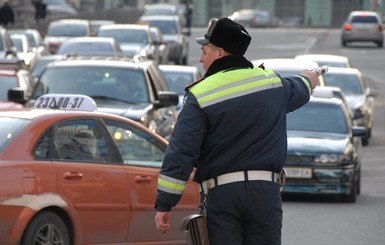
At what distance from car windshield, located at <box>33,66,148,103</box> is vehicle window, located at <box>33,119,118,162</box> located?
19.6 ft

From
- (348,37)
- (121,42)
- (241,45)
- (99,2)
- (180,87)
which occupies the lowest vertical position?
(99,2)

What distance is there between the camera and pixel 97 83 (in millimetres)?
16609

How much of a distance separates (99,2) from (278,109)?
97104 millimetres

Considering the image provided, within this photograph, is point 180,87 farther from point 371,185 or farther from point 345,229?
point 345,229

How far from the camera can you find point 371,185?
1888 cm

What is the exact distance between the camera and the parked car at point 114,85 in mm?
16125

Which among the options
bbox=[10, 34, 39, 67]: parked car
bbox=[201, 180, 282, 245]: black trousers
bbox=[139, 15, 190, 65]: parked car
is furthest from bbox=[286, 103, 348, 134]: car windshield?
bbox=[139, 15, 190, 65]: parked car

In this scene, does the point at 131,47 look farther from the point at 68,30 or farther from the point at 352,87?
the point at 352,87

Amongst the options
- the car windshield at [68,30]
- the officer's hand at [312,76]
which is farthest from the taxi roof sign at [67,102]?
the car windshield at [68,30]

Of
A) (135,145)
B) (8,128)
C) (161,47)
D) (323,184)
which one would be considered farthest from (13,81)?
(161,47)

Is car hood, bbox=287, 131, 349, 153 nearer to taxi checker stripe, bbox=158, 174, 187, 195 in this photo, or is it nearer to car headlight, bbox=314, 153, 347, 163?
car headlight, bbox=314, 153, 347, 163

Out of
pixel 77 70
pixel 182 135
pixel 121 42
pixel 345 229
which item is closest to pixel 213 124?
pixel 182 135

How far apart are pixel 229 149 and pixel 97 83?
390 inches

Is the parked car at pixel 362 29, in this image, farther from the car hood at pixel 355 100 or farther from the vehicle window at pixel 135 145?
the vehicle window at pixel 135 145
